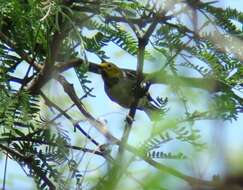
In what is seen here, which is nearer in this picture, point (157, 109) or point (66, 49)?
point (157, 109)

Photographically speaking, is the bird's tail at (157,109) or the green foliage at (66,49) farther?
the green foliage at (66,49)

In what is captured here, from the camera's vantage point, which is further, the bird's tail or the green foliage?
the green foliage

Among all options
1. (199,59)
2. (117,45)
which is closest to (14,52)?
(117,45)

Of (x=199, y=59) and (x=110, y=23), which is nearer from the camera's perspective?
(x=199, y=59)

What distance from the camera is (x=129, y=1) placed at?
1.09 metres

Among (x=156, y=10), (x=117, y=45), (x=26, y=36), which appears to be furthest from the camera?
(x=117, y=45)

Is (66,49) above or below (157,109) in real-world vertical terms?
above

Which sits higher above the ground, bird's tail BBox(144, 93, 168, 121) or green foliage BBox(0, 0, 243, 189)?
green foliage BBox(0, 0, 243, 189)

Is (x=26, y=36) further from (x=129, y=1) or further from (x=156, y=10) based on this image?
(x=156, y=10)

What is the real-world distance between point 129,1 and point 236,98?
0.30 meters

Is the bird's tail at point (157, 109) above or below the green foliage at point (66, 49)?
below

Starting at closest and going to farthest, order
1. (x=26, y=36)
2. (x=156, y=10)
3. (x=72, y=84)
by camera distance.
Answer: (x=156, y=10)
(x=26, y=36)
(x=72, y=84)

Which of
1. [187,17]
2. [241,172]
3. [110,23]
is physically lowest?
[241,172]

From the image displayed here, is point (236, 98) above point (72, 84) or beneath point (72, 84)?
beneath
